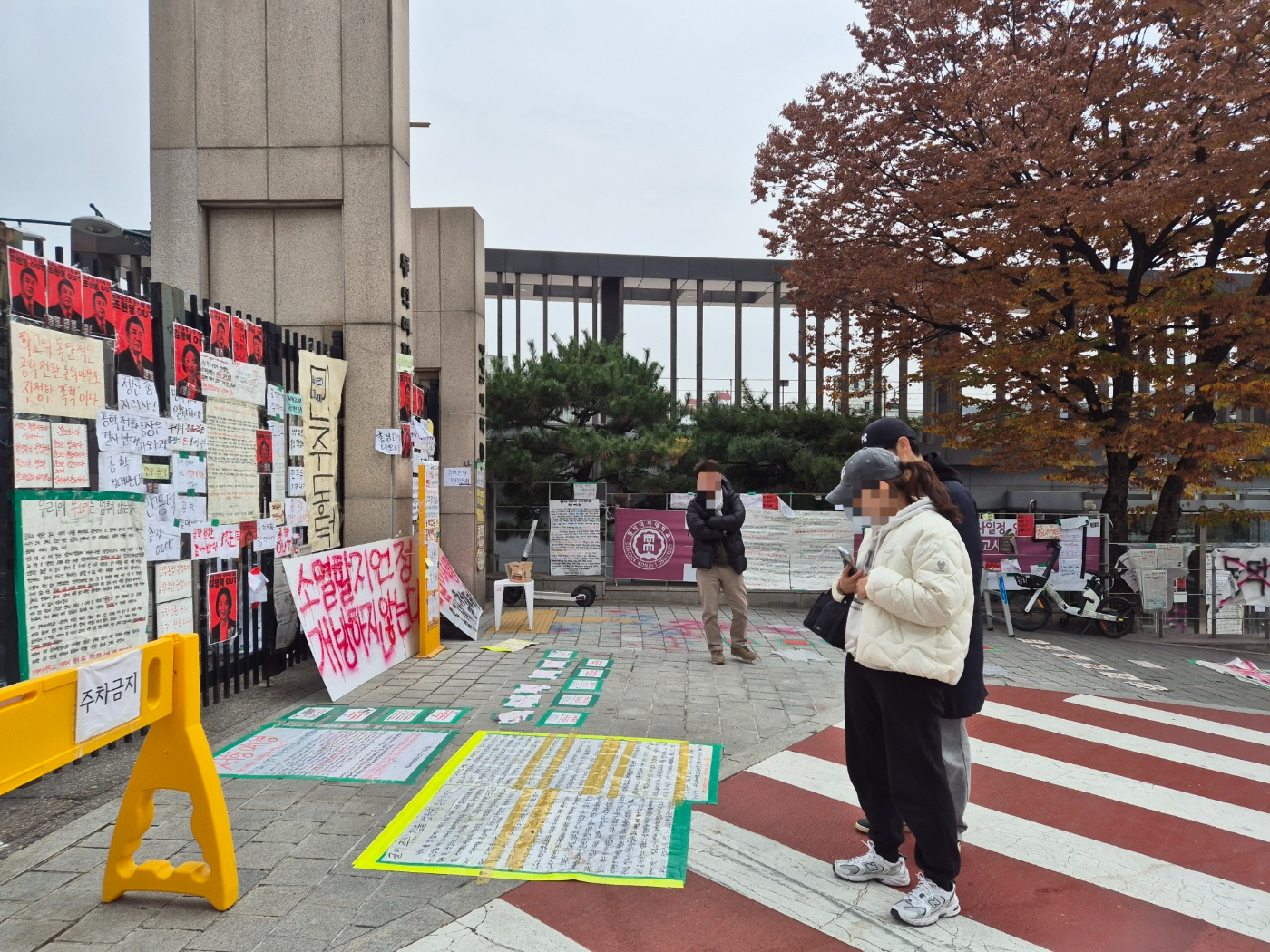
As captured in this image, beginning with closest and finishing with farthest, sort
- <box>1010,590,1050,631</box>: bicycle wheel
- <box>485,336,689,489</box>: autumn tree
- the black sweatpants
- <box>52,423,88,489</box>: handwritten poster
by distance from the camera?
the black sweatpants → <box>52,423,88,489</box>: handwritten poster → <box>1010,590,1050,631</box>: bicycle wheel → <box>485,336,689,489</box>: autumn tree

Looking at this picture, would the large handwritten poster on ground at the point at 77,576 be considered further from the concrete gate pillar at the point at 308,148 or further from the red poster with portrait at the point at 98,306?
the concrete gate pillar at the point at 308,148

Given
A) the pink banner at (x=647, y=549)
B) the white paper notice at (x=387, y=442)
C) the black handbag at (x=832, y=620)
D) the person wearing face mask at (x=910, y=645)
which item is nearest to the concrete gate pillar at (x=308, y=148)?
the white paper notice at (x=387, y=442)

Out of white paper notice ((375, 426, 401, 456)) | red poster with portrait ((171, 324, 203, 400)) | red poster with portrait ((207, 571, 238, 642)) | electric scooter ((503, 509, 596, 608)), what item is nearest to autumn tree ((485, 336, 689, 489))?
electric scooter ((503, 509, 596, 608))

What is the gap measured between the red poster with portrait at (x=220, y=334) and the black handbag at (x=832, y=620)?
500cm

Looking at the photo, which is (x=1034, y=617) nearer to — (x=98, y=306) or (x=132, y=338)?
(x=132, y=338)

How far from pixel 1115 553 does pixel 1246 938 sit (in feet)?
33.5

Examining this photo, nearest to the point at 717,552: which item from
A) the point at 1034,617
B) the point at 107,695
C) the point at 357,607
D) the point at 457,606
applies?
the point at 457,606

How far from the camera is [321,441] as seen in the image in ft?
26.2

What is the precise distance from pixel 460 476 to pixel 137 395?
666 centimetres

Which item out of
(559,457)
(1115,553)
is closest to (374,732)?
(559,457)

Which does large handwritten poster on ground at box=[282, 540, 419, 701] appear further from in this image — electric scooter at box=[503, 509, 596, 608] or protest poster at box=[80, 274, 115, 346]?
electric scooter at box=[503, 509, 596, 608]

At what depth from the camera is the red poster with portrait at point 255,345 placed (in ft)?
22.1

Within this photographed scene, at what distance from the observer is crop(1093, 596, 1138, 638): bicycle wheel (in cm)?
1127

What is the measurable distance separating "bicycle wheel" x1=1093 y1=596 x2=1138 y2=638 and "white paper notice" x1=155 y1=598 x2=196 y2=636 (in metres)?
11.2
